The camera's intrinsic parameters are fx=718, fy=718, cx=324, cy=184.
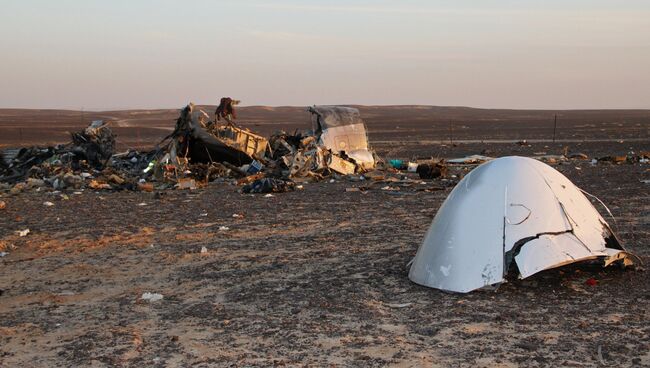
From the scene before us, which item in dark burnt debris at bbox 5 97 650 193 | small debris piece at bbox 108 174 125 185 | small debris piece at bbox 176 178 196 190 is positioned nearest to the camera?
small debris piece at bbox 176 178 196 190

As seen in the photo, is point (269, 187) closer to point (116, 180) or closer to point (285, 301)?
point (116, 180)

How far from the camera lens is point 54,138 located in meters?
48.9

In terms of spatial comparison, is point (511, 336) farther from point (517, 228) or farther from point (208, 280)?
point (208, 280)

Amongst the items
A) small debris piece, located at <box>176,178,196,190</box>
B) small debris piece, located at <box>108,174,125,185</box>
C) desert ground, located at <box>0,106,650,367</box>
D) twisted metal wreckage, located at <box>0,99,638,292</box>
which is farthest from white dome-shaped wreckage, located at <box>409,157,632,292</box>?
small debris piece, located at <box>108,174,125,185</box>

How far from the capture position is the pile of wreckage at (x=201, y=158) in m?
20.4

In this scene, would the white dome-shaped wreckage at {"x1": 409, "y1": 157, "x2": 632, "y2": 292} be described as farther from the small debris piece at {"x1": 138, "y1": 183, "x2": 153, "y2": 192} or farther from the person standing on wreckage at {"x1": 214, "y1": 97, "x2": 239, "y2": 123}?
the person standing on wreckage at {"x1": 214, "y1": 97, "x2": 239, "y2": 123}

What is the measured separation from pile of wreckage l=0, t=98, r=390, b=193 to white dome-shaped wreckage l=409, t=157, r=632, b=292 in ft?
34.4

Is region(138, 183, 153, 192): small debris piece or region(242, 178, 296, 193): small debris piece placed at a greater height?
region(242, 178, 296, 193): small debris piece

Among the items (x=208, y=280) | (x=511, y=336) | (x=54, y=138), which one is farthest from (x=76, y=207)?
(x=54, y=138)

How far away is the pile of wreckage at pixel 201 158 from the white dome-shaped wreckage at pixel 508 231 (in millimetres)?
10494

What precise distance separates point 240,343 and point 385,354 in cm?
133

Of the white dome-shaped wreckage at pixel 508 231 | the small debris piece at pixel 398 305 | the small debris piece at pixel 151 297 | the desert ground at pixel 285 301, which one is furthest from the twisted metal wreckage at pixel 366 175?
the small debris piece at pixel 151 297

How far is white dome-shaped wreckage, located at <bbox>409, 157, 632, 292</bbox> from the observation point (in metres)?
7.72

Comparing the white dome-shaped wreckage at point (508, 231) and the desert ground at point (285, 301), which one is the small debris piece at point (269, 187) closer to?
the desert ground at point (285, 301)
